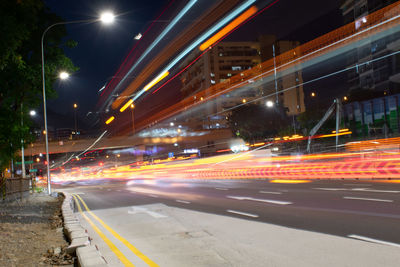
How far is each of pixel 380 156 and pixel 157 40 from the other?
20.9 metres

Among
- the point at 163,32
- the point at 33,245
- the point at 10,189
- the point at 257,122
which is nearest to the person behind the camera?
the point at 33,245

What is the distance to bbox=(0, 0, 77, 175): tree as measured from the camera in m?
14.1

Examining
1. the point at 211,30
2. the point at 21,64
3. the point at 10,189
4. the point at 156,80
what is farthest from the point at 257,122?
the point at 21,64

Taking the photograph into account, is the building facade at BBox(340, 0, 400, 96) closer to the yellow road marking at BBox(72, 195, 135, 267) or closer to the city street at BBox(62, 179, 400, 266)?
the city street at BBox(62, 179, 400, 266)

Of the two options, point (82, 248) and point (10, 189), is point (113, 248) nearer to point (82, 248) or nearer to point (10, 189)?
point (82, 248)

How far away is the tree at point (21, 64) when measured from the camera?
1408cm

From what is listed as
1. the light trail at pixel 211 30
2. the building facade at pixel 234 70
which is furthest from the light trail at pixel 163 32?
the building facade at pixel 234 70

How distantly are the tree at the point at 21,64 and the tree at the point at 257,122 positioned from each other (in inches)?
1737

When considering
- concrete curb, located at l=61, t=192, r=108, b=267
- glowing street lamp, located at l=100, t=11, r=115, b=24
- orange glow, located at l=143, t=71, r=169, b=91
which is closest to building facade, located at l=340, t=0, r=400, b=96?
orange glow, located at l=143, t=71, r=169, b=91

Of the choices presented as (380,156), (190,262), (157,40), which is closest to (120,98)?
(157,40)

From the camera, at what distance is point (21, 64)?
14945 mm

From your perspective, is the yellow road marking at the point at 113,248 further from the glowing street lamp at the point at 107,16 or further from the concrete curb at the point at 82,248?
the glowing street lamp at the point at 107,16

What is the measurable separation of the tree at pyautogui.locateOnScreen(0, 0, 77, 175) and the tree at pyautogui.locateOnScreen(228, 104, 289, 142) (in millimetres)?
44124

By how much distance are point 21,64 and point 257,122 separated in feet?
174
